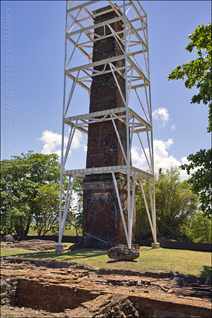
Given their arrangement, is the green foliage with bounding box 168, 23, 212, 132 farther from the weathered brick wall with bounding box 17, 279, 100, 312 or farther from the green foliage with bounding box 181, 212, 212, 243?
the green foliage with bounding box 181, 212, 212, 243

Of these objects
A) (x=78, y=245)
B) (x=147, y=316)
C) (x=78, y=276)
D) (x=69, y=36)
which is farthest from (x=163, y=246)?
(x=69, y=36)

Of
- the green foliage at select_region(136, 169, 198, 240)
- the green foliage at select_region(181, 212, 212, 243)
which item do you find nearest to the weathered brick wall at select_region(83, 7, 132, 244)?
the green foliage at select_region(136, 169, 198, 240)

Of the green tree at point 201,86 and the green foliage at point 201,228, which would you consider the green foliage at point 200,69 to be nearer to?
the green tree at point 201,86

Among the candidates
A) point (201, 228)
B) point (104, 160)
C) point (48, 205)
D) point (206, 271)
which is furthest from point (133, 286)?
point (48, 205)

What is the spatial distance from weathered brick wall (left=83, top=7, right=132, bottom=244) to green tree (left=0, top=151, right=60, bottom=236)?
11.4 meters

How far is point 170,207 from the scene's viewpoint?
93.7 ft

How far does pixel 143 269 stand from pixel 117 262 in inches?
73.6

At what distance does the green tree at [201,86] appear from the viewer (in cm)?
1030

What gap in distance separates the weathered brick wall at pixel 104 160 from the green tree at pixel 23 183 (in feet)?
37.3

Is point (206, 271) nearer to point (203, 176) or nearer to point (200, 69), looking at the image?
point (203, 176)

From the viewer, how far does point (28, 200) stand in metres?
30.4

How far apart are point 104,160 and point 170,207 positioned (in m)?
12.6

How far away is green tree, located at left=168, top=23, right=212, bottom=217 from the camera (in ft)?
33.8

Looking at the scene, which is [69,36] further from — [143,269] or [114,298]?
[114,298]
